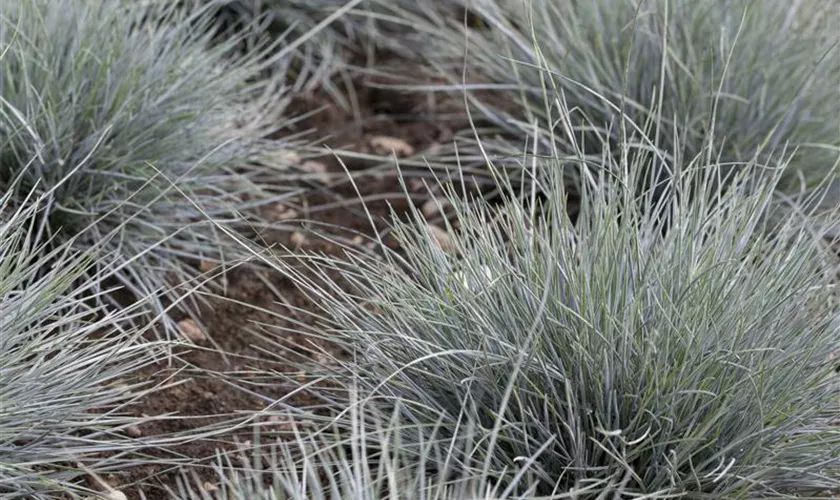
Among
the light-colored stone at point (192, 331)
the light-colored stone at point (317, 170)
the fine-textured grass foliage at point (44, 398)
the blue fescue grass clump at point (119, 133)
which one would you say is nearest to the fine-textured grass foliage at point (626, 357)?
the fine-textured grass foliage at point (44, 398)

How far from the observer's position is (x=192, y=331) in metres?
2.94

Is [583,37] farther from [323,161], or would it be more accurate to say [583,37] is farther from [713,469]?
[713,469]

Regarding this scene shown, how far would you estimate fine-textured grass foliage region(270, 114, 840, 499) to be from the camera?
2109mm

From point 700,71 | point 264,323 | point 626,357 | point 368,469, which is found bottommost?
point 264,323

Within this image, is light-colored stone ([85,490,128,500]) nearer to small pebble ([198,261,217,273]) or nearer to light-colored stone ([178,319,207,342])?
light-colored stone ([178,319,207,342])

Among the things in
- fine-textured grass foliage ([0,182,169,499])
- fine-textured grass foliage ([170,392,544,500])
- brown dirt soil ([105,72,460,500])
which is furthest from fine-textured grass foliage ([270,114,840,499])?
fine-textured grass foliage ([0,182,169,499])

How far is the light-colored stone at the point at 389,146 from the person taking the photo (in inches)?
155

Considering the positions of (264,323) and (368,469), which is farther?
(264,323)

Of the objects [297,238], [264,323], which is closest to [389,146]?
[297,238]

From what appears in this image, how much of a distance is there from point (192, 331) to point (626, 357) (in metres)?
1.28

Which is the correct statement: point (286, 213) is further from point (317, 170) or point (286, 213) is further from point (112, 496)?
point (112, 496)

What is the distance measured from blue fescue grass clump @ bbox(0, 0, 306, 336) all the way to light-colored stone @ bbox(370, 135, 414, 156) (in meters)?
0.70

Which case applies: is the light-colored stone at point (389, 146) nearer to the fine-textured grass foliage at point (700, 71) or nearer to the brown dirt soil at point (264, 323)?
the brown dirt soil at point (264, 323)

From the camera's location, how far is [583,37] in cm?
358
